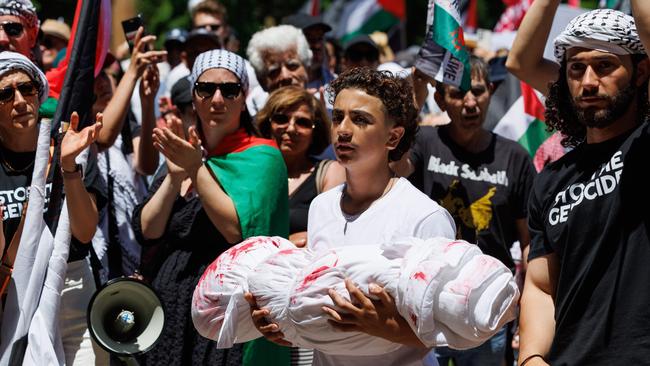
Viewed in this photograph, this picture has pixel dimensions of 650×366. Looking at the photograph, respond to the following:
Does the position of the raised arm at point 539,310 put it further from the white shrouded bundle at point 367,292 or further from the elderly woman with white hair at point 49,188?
the elderly woman with white hair at point 49,188

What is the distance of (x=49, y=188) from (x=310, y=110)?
1594 millimetres

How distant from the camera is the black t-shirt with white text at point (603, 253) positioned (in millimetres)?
3744

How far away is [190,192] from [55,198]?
0.69 metres

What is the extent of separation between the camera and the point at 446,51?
6.40 m

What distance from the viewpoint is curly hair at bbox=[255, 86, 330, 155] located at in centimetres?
638

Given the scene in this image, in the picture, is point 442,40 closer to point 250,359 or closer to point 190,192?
point 190,192

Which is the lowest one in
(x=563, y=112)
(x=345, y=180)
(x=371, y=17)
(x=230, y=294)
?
(x=371, y=17)

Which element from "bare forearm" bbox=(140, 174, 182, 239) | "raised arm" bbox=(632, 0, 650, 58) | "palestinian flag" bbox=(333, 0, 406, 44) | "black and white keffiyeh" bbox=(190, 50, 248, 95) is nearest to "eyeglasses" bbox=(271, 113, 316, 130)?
"black and white keffiyeh" bbox=(190, 50, 248, 95)

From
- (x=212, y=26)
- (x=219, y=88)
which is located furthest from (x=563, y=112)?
(x=212, y=26)

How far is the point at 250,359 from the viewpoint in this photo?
538cm

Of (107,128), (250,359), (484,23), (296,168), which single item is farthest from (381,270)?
(484,23)

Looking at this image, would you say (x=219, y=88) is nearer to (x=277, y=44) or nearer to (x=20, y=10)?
(x=20, y=10)

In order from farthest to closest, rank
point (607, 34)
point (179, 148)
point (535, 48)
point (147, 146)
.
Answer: point (147, 146) < point (179, 148) < point (535, 48) < point (607, 34)

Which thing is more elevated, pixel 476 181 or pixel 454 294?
pixel 454 294
